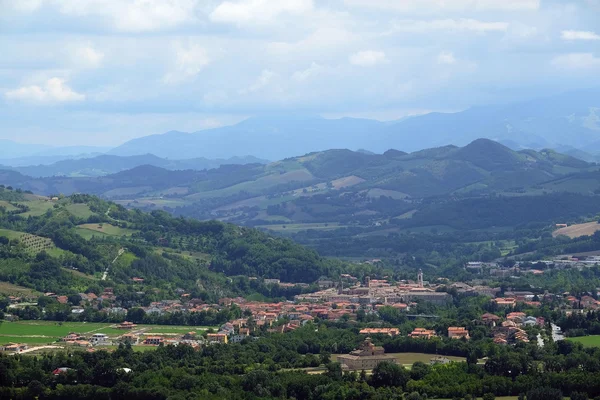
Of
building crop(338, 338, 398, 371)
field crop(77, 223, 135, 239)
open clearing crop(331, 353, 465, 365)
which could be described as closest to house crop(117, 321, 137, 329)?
open clearing crop(331, 353, 465, 365)

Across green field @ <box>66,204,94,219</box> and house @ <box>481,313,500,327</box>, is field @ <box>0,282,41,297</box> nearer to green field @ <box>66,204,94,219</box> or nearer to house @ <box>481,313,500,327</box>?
house @ <box>481,313,500,327</box>

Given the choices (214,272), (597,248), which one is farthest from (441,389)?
(597,248)

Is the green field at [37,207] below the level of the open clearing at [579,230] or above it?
above

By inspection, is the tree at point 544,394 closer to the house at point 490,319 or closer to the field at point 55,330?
the house at point 490,319

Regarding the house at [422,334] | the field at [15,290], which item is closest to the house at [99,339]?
the field at [15,290]

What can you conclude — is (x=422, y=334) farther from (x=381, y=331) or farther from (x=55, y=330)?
(x=55, y=330)

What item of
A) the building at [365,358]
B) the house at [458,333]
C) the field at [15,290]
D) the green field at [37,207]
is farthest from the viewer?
the green field at [37,207]
